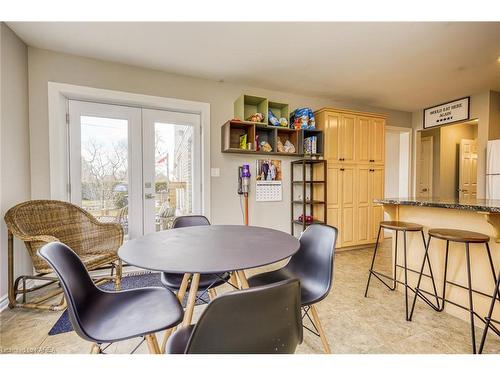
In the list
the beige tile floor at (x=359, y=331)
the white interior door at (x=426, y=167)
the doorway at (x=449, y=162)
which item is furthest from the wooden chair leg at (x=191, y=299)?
the white interior door at (x=426, y=167)

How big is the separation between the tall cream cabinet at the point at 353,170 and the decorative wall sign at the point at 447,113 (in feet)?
3.71

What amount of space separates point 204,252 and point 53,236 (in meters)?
1.87

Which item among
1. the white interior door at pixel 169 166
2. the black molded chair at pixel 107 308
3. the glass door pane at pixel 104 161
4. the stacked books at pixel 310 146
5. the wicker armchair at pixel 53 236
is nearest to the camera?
the black molded chair at pixel 107 308

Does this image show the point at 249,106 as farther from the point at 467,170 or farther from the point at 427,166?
the point at 467,170

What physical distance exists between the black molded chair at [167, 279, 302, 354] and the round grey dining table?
0.25 metres

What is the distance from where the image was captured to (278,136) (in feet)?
11.2

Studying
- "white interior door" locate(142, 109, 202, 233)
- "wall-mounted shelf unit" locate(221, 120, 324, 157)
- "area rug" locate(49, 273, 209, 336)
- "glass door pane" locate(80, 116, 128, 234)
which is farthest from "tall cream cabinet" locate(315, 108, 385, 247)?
"glass door pane" locate(80, 116, 128, 234)

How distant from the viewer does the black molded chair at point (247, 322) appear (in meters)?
0.65

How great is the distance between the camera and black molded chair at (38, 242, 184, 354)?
959 mm

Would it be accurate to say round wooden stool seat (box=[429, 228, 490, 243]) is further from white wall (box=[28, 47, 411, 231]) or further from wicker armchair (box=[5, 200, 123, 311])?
wicker armchair (box=[5, 200, 123, 311])

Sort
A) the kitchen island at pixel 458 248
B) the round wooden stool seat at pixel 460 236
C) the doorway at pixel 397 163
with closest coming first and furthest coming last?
the round wooden stool seat at pixel 460 236 < the kitchen island at pixel 458 248 < the doorway at pixel 397 163

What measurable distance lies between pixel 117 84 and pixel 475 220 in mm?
3688

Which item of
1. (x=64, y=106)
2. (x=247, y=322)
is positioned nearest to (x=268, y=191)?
(x=64, y=106)

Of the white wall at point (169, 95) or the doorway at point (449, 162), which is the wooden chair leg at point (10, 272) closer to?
the white wall at point (169, 95)
